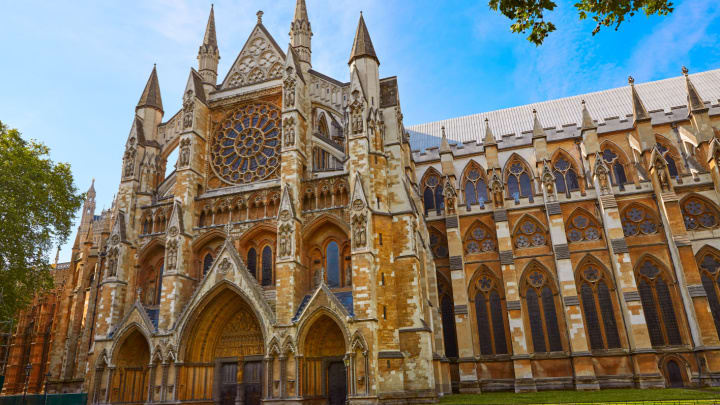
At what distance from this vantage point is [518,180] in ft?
101

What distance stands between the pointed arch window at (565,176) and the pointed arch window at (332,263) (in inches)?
603

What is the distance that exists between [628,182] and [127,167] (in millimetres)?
28086

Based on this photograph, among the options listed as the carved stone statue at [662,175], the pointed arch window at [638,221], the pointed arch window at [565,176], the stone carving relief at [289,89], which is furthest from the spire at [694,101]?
the stone carving relief at [289,89]

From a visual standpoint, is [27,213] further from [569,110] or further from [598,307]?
[569,110]

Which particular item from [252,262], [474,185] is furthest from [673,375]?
[252,262]

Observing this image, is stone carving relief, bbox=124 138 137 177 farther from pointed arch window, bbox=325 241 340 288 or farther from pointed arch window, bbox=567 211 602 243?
pointed arch window, bbox=567 211 602 243

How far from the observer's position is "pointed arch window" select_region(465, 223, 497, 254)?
28189 mm

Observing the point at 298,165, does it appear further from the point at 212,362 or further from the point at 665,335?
the point at 665,335

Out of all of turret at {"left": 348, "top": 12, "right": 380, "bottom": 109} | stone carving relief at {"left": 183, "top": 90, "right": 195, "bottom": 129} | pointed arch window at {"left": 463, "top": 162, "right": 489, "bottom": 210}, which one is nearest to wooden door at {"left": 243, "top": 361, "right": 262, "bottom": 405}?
stone carving relief at {"left": 183, "top": 90, "right": 195, "bottom": 129}

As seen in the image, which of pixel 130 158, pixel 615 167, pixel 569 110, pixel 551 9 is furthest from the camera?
pixel 569 110

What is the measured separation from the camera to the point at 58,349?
101ft

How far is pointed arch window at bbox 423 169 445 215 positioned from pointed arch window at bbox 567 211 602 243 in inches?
305

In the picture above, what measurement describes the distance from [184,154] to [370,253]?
37.0ft

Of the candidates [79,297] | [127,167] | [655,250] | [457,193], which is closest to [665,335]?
[655,250]
